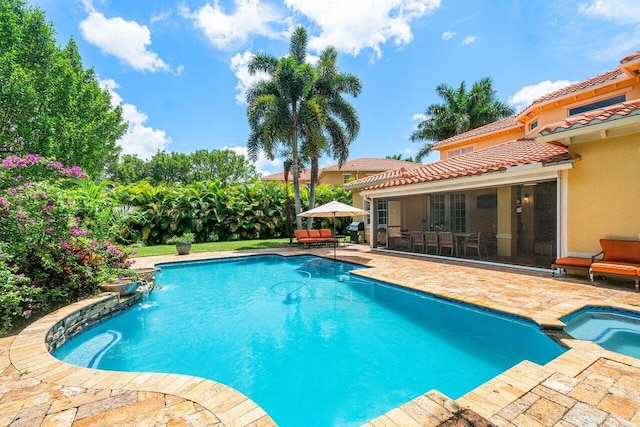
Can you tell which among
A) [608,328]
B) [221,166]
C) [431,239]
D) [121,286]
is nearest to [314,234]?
[431,239]

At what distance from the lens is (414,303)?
7.59m

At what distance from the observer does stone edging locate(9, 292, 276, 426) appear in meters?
2.88

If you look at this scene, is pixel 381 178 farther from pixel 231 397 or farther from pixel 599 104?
pixel 231 397

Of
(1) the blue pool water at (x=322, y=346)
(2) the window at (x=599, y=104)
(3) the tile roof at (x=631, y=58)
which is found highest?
(3) the tile roof at (x=631, y=58)

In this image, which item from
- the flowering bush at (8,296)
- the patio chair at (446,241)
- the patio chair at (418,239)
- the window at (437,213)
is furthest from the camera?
the window at (437,213)

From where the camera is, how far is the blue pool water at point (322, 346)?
14.1 ft

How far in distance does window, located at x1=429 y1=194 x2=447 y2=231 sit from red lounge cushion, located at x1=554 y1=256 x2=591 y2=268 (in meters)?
6.87

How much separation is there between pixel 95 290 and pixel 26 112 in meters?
15.3

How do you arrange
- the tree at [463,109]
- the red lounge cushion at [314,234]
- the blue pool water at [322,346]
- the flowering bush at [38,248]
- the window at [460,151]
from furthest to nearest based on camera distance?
the tree at [463,109] < the window at [460,151] < the red lounge cushion at [314,234] < the flowering bush at [38,248] < the blue pool water at [322,346]

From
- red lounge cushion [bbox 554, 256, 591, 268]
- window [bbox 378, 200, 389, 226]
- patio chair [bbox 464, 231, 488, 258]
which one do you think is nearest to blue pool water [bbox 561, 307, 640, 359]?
red lounge cushion [bbox 554, 256, 591, 268]

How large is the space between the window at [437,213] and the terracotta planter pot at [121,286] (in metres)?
13.8

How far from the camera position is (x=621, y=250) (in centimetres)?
770

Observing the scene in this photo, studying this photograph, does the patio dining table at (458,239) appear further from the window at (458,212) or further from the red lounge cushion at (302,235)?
the red lounge cushion at (302,235)

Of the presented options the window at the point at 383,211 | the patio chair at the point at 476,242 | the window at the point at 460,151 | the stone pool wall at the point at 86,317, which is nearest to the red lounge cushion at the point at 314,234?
the window at the point at 383,211
